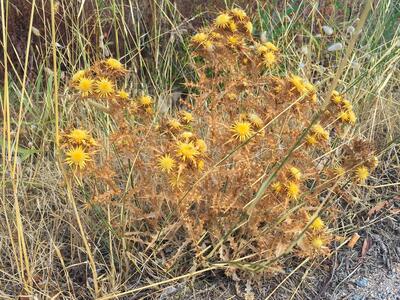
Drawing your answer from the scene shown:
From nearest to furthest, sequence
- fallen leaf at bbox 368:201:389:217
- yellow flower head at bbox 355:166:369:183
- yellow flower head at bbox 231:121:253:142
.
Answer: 1. yellow flower head at bbox 231:121:253:142
2. yellow flower head at bbox 355:166:369:183
3. fallen leaf at bbox 368:201:389:217

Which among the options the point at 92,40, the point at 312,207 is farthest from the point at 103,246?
the point at 92,40

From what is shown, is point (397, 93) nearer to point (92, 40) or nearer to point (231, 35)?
point (231, 35)

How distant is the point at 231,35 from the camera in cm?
124

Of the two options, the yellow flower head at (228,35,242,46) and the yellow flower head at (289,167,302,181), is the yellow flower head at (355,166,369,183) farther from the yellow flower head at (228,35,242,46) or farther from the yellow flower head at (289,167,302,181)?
the yellow flower head at (228,35,242,46)

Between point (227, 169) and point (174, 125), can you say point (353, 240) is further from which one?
point (174, 125)

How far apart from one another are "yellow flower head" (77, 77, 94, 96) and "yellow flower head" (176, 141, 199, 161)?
0.75 ft

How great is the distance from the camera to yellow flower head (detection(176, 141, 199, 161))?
1023 mm

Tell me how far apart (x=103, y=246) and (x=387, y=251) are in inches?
29.2

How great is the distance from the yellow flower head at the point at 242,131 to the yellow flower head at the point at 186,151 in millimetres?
132

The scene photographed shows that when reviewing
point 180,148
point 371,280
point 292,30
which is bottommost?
point 371,280

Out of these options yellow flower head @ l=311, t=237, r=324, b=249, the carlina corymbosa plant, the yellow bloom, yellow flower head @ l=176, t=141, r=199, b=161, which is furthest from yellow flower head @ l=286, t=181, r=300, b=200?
the yellow bloom

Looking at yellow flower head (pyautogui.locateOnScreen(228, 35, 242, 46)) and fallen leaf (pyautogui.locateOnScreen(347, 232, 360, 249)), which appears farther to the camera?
fallen leaf (pyautogui.locateOnScreen(347, 232, 360, 249))

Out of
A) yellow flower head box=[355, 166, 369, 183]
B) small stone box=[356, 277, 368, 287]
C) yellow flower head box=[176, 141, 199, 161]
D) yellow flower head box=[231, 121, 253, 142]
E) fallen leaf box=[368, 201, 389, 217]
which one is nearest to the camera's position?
yellow flower head box=[176, 141, 199, 161]

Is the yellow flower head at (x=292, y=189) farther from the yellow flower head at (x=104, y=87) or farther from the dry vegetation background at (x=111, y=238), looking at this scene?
the yellow flower head at (x=104, y=87)
